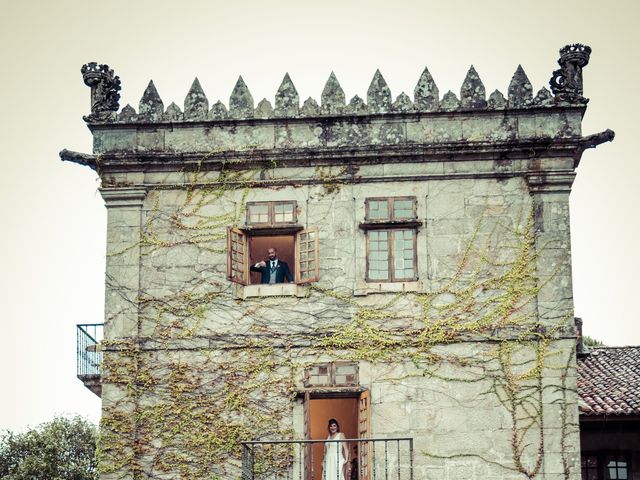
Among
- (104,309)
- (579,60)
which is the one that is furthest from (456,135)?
(104,309)

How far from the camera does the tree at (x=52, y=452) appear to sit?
4378 centimetres

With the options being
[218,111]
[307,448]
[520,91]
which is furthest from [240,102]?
A: [307,448]

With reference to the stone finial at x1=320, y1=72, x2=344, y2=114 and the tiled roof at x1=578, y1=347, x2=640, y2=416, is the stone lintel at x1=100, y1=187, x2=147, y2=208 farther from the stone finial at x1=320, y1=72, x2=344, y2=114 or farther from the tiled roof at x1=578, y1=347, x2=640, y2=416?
the tiled roof at x1=578, y1=347, x2=640, y2=416

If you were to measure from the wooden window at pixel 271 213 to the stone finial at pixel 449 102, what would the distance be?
11.0 ft

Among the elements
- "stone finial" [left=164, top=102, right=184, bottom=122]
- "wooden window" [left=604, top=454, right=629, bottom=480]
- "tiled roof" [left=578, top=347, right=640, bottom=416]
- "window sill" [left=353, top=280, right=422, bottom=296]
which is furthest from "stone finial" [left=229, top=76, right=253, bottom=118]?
"wooden window" [left=604, top=454, right=629, bottom=480]

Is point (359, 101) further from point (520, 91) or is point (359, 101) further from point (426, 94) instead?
point (520, 91)

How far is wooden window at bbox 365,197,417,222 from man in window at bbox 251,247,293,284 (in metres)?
1.92

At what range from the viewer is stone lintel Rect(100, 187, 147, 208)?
24.0 metres

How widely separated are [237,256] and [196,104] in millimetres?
3081

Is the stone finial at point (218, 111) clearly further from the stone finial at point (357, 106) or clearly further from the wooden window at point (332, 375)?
the wooden window at point (332, 375)

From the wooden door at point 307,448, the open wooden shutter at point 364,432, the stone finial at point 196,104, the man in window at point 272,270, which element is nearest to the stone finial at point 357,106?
the stone finial at point 196,104

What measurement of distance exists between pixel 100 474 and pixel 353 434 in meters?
6.69

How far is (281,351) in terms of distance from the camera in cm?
2319

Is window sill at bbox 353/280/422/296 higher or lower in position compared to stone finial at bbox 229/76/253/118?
lower
